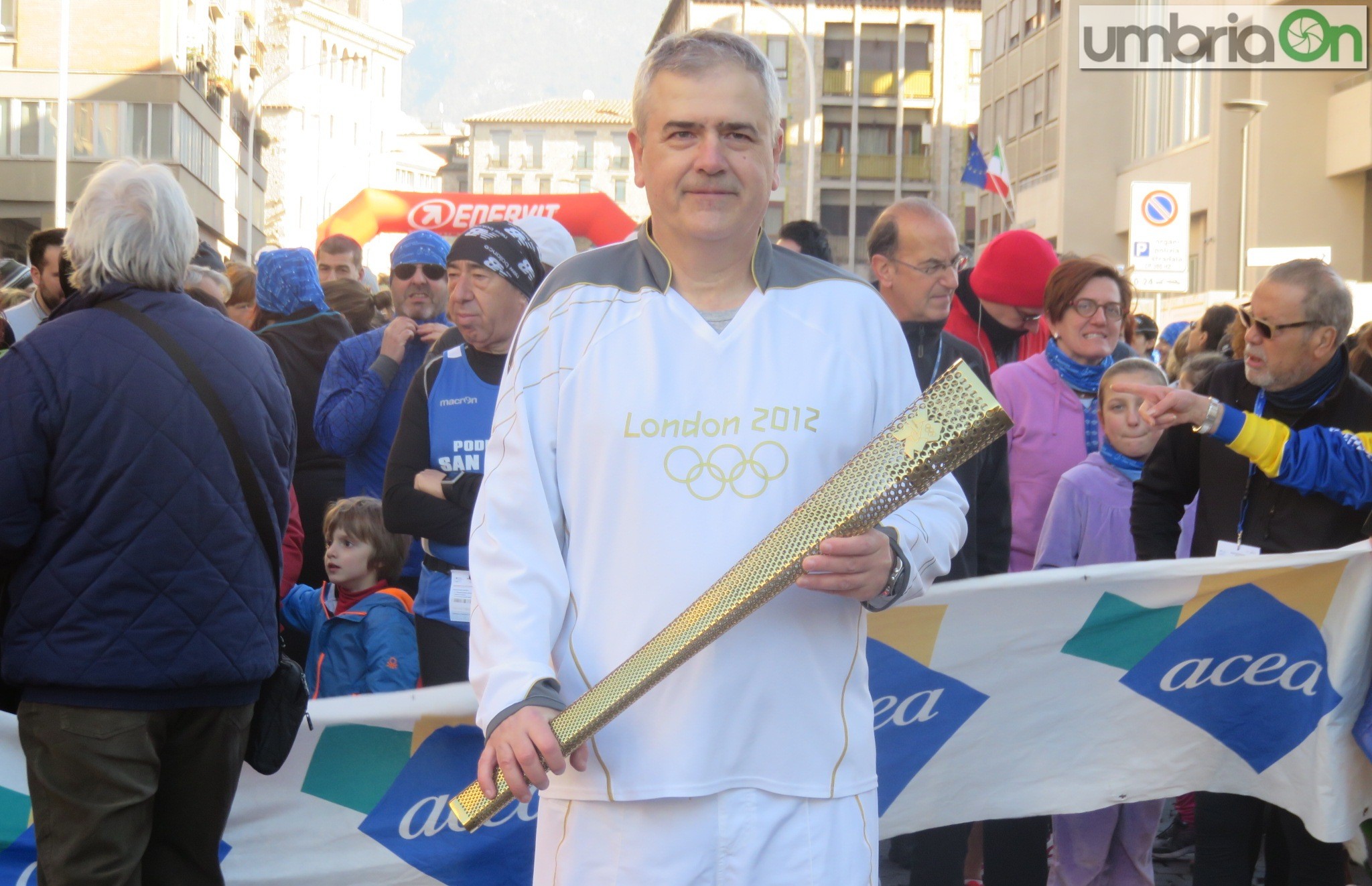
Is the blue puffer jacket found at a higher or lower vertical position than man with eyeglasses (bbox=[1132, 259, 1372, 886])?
lower

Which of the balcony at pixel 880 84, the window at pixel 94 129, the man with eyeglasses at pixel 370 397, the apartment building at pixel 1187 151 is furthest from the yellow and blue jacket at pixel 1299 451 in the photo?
the balcony at pixel 880 84

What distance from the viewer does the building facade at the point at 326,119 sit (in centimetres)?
9106

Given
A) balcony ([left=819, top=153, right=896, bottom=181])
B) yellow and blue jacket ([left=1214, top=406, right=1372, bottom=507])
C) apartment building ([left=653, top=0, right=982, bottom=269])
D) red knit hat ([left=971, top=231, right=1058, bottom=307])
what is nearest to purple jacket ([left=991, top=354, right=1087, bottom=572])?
red knit hat ([left=971, top=231, right=1058, bottom=307])

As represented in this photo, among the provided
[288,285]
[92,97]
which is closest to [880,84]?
[92,97]

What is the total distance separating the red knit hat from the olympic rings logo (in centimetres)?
358

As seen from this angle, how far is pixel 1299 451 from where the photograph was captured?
13.5ft

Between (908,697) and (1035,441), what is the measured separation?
56.3 inches

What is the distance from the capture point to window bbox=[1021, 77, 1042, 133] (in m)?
41.6

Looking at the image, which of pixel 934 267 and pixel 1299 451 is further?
pixel 934 267

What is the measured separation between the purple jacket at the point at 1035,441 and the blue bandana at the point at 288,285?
3073 millimetres

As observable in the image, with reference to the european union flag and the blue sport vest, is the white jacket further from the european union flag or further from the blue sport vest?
the european union flag

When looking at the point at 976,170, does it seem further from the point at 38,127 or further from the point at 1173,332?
the point at 38,127

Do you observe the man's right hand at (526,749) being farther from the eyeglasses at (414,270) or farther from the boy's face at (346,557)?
the eyeglasses at (414,270)

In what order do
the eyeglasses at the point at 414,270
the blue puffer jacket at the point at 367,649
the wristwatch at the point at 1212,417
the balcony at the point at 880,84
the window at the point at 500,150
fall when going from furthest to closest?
the window at the point at 500,150, the balcony at the point at 880,84, the eyeglasses at the point at 414,270, the blue puffer jacket at the point at 367,649, the wristwatch at the point at 1212,417
